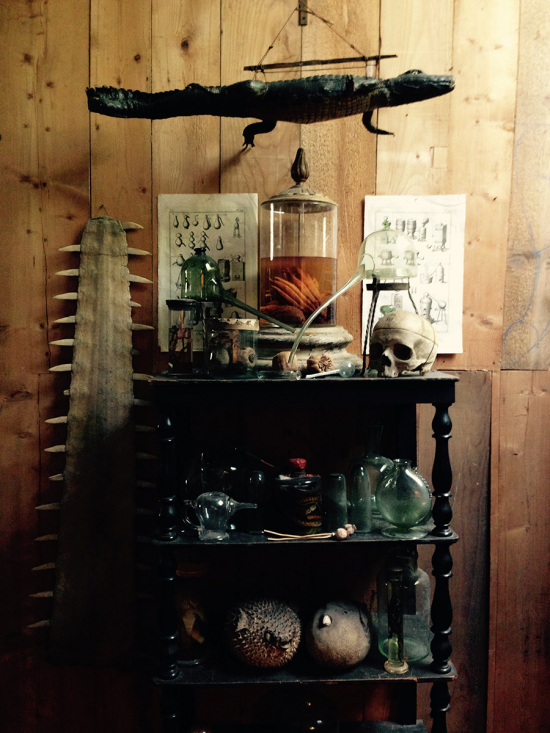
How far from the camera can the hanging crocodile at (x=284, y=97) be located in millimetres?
1227

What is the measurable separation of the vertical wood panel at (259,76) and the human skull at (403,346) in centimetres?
57

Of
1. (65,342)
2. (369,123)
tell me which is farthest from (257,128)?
(65,342)

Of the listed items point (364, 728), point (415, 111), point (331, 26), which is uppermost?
point (331, 26)

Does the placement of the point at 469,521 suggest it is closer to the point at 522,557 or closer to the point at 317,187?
the point at 522,557

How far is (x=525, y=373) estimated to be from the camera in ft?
5.33

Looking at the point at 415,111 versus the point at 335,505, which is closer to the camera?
the point at 335,505

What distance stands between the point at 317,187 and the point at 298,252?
208 millimetres

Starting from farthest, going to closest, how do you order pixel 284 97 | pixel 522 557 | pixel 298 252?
pixel 522 557 → pixel 298 252 → pixel 284 97

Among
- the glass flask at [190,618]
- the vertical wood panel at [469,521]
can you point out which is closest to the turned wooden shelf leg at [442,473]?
the vertical wood panel at [469,521]

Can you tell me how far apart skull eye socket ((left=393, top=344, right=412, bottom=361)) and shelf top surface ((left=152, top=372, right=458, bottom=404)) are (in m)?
0.05

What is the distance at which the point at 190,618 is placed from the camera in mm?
1371

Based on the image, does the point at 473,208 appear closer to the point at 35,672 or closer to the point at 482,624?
the point at 482,624

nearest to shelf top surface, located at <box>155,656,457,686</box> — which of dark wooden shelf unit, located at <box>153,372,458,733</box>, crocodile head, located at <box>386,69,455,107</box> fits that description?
dark wooden shelf unit, located at <box>153,372,458,733</box>

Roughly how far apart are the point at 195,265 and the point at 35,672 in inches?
50.9
